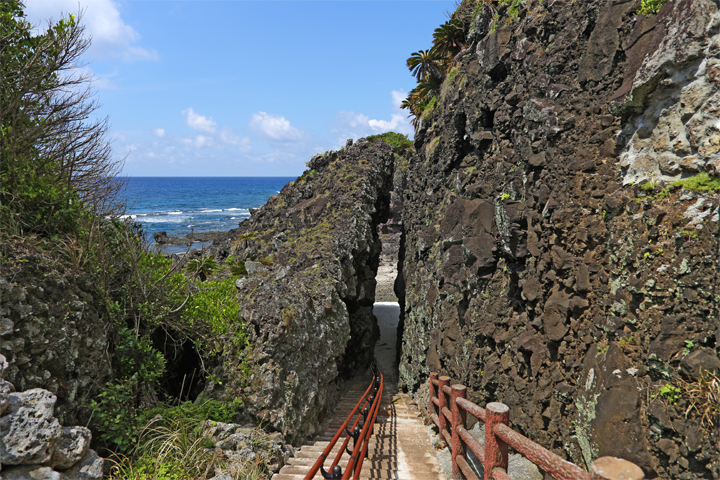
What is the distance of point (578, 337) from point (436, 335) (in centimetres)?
563

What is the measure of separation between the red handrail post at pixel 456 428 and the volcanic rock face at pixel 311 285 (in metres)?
3.72

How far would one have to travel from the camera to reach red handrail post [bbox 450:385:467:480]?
5633 mm

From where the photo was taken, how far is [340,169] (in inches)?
719

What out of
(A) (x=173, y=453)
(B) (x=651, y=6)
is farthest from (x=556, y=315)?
(A) (x=173, y=453)

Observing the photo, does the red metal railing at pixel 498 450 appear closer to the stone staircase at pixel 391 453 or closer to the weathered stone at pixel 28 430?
the stone staircase at pixel 391 453

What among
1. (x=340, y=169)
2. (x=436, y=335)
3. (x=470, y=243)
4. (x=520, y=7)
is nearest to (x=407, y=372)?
(x=436, y=335)

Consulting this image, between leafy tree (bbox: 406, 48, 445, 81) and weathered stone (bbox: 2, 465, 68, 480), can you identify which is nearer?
weathered stone (bbox: 2, 465, 68, 480)

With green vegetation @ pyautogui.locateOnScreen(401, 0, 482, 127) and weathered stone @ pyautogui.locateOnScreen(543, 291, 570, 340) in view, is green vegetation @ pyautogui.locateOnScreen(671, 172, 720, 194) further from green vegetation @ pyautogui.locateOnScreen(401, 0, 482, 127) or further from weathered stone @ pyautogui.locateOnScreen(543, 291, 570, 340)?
green vegetation @ pyautogui.locateOnScreen(401, 0, 482, 127)

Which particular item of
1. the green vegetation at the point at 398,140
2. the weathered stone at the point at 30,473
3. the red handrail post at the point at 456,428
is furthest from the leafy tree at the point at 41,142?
the green vegetation at the point at 398,140

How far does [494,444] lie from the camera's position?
416 centimetres

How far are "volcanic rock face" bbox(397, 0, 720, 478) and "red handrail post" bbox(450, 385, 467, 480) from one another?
4.14 feet

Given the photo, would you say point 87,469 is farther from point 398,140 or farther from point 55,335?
point 398,140

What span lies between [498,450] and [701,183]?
11.8 ft

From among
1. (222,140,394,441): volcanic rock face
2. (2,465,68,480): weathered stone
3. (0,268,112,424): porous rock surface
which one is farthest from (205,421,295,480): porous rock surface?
(2,465,68,480): weathered stone
